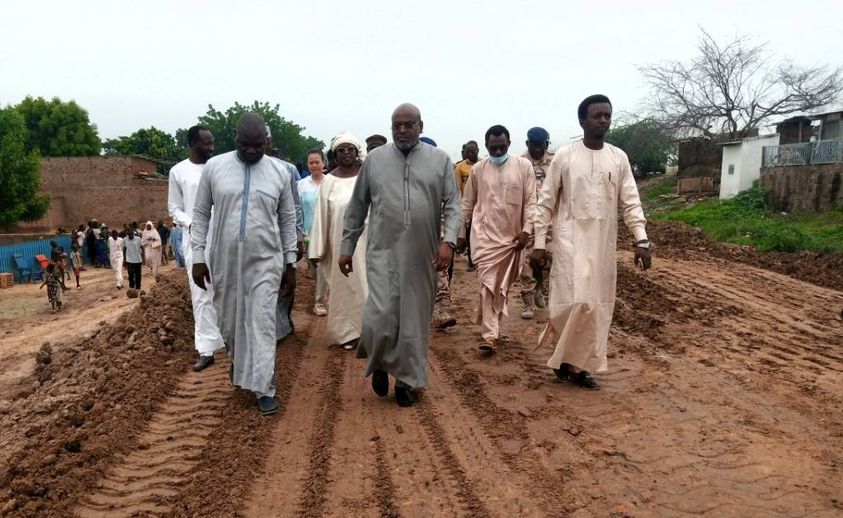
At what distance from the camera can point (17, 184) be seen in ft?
82.8

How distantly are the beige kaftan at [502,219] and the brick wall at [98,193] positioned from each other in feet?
85.2

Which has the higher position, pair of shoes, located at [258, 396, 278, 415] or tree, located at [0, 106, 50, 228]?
tree, located at [0, 106, 50, 228]

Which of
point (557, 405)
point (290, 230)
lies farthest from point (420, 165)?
point (557, 405)

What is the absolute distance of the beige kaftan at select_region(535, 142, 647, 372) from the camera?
451 centimetres

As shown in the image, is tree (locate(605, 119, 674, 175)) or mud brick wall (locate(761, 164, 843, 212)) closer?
mud brick wall (locate(761, 164, 843, 212))

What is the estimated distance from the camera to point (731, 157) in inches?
859

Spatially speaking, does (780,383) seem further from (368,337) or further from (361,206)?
(361,206)

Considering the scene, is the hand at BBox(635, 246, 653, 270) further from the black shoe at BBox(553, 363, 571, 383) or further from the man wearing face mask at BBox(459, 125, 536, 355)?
the man wearing face mask at BBox(459, 125, 536, 355)

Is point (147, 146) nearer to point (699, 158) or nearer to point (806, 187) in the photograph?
point (699, 158)

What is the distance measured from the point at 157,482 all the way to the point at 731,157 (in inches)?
880

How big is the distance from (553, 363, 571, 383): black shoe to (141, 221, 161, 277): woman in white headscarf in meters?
14.5

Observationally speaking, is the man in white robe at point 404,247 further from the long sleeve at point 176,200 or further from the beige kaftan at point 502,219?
the long sleeve at point 176,200

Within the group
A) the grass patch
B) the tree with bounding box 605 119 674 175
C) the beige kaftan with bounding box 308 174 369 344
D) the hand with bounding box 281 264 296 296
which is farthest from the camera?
the tree with bounding box 605 119 674 175

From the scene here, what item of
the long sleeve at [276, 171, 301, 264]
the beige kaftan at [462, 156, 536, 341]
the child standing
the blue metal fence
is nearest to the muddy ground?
the beige kaftan at [462, 156, 536, 341]
